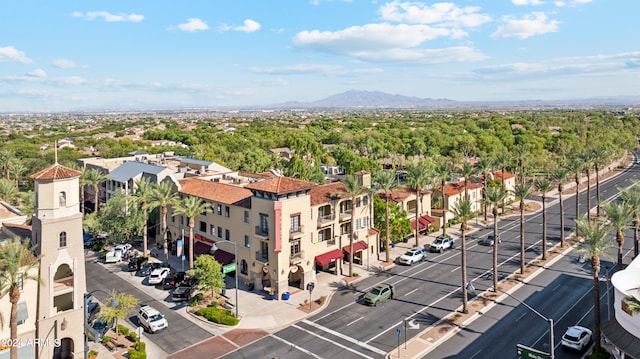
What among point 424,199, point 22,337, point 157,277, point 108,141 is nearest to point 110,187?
point 157,277

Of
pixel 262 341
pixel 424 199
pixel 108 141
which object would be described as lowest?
pixel 262 341

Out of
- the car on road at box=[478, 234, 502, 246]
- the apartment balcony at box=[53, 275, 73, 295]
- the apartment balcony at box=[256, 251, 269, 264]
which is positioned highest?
the apartment balcony at box=[53, 275, 73, 295]

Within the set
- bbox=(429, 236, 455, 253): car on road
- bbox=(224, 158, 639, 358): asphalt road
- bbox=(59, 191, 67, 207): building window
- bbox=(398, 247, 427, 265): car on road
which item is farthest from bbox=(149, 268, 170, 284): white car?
bbox=(429, 236, 455, 253): car on road

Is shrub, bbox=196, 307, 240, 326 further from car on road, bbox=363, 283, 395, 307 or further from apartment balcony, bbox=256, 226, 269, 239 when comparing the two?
car on road, bbox=363, 283, 395, 307

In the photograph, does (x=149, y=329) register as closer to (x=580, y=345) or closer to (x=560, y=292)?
(x=580, y=345)

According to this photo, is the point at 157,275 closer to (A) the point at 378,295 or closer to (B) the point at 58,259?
(B) the point at 58,259

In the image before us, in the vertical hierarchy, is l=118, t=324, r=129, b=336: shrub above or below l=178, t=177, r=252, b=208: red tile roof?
below
